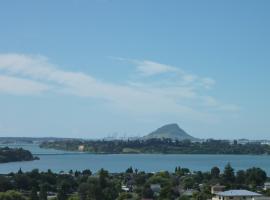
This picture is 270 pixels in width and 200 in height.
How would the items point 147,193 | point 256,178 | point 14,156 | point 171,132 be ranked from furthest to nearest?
point 171,132 < point 14,156 < point 256,178 < point 147,193

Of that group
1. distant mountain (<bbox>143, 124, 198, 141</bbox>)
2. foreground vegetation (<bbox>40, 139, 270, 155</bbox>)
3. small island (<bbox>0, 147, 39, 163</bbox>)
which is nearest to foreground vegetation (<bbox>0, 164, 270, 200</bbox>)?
small island (<bbox>0, 147, 39, 163</bbox>)

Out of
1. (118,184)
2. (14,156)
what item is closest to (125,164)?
(14,156)

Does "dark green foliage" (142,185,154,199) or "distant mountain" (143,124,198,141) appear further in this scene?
"distant mountain" (143,124,198,141)

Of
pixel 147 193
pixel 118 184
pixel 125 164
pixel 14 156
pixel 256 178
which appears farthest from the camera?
pixel 14 156

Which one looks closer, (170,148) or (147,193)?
(147,193)

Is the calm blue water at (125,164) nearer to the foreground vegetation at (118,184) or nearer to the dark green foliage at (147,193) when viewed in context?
the foreground vegetation at (118,184)

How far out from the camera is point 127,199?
15227 millimetres

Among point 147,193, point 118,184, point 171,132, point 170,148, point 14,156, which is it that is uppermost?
point 171,132

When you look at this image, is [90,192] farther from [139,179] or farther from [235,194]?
[139,179]

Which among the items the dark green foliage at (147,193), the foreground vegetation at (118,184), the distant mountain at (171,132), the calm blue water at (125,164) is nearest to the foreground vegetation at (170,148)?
the calm blue water at (125,164)

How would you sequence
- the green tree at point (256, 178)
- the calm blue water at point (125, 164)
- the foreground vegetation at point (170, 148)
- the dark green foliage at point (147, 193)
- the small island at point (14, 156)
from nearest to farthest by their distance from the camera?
the dark green foliage at point (147, 193) < the green tree at point (256, 178) < the calm blue water at point (125, 164) < the small island at point (14, 156) < the foreground vegetation at point (170, 148)

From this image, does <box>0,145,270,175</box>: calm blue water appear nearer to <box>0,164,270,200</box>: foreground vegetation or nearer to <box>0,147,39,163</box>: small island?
<box>0,147,39,163</box>: small island

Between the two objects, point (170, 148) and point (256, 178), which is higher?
point (170, 148)

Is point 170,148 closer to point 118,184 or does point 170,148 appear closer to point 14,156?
point 14,156
